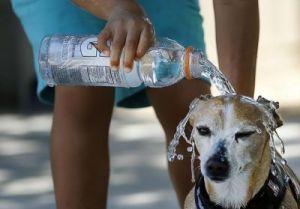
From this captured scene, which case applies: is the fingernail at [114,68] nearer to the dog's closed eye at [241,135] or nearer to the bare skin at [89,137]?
the dog's closed eye at [241,135]

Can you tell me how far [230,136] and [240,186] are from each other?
0.51 ft

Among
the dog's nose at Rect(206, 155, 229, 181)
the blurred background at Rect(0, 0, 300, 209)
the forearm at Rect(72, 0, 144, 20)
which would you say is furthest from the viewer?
the blurred background at Rect(0, 0, 300, 209)

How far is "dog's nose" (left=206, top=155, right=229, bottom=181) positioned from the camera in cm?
215

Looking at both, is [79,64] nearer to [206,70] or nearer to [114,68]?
[114,68]

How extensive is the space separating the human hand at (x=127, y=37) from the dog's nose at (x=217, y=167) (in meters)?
0.30

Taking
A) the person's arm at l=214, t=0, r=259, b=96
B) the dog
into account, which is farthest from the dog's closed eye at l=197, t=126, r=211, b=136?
the person's arm at l=214, t=0, r=259, b=96

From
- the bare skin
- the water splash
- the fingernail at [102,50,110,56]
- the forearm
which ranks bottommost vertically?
the bare skin

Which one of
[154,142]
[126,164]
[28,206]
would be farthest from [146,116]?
[28,206]

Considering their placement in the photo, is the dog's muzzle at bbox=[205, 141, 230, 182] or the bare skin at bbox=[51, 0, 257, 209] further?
the bare skin at bbox=[51, 0, 257, 209]

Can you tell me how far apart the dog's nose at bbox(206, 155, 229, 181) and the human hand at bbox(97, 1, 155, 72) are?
0.30 metres

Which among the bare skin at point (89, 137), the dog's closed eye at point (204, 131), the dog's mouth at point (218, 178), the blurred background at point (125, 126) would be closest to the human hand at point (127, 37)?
the dog's closed eye at point (204, 131)

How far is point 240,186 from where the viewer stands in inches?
89.4

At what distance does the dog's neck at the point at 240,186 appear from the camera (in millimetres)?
2244

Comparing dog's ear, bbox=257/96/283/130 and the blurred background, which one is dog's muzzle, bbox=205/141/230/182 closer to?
dog's ear, bbox=257/96/283/130
